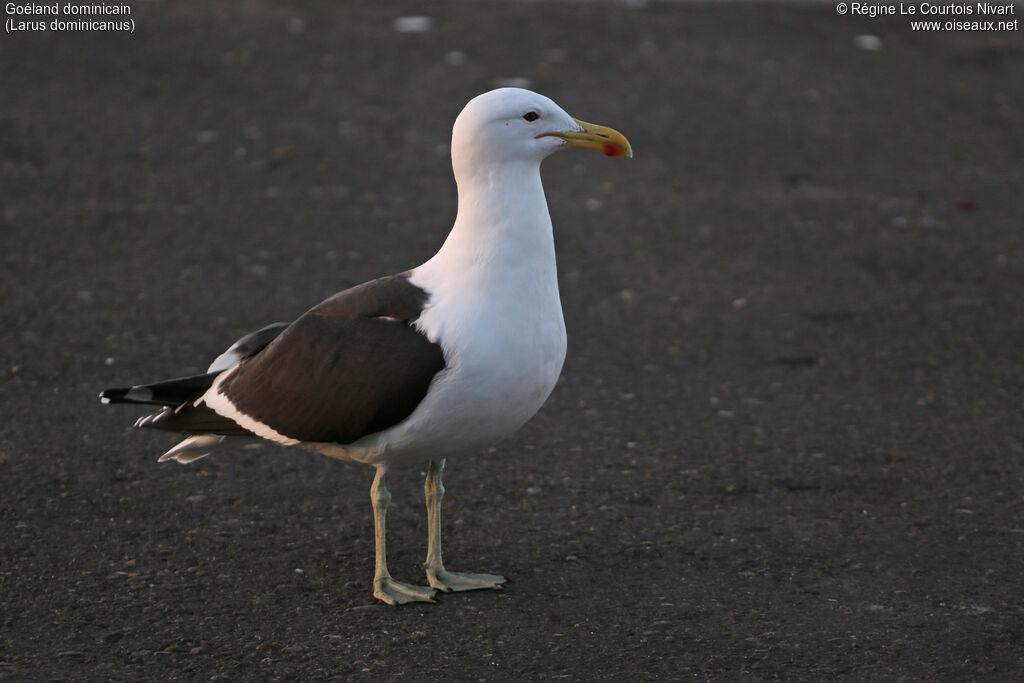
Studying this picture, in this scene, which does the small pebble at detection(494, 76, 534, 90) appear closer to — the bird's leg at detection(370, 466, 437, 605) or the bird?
the bird

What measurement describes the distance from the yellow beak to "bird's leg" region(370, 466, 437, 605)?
4.21 feet

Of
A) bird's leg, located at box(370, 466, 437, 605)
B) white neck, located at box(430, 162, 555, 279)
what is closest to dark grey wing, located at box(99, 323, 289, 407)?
bird's leg, located at box(370, 466, 437, 605)

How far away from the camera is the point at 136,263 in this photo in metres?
7.52

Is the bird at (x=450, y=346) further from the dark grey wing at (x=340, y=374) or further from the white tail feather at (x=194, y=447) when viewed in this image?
the white tail feather at (x=194, y=447)

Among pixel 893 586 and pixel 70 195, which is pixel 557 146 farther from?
pixel 70 195

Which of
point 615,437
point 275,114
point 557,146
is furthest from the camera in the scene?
point 275,114

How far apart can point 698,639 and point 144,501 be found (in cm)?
225

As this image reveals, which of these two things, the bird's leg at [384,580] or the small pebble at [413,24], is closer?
the bird's leg at [384,580]

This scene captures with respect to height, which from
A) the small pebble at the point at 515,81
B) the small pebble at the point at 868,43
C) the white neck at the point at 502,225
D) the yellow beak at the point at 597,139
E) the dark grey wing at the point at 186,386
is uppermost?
the small pebble at the point at 868,43

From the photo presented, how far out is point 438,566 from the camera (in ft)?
14.5

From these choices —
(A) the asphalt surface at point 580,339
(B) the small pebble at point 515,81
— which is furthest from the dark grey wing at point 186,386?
(B) the small pebble at point 515,81

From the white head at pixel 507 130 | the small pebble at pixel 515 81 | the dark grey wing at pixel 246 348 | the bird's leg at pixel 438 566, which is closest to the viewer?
the white head at pixel 507 130

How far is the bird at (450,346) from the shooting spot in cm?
407

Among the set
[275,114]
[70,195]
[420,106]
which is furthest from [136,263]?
[420,106]
